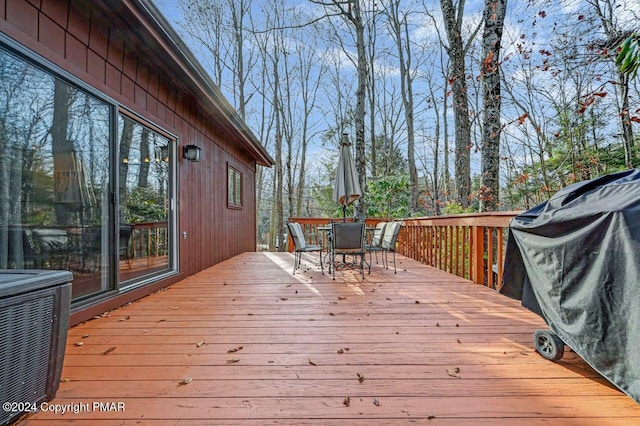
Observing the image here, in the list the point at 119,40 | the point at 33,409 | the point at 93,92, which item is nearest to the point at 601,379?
the point at 33,409

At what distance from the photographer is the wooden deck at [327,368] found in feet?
4.64

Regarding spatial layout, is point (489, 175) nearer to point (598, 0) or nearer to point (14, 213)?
point (598, 0)

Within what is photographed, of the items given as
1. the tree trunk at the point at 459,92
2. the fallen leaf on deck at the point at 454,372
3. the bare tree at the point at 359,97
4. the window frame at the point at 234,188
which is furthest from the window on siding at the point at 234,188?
the fallen leaf on deck at the point at 454,372

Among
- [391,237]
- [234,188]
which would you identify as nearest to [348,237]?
[391,237]

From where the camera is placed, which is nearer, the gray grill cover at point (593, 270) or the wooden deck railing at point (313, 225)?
the gray grill cover at point (593, 270)

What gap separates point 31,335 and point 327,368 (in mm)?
1376

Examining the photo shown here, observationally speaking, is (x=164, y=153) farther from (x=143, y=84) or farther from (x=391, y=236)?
(x=391, y=236)

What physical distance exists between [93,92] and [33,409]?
2501mm

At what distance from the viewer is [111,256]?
3.01 m

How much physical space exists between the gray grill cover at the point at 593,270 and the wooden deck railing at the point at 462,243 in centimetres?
114

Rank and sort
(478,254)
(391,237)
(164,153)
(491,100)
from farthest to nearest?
(491,100) < (391,237) < (164,153) < (478,254)

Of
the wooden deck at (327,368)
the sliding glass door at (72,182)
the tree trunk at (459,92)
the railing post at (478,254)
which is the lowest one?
the wooden deck at (327,368)

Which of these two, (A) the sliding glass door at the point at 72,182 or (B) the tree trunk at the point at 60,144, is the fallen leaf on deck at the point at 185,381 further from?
(B) the tree trunk at the point at 60,144

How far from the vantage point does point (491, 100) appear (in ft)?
16.6
